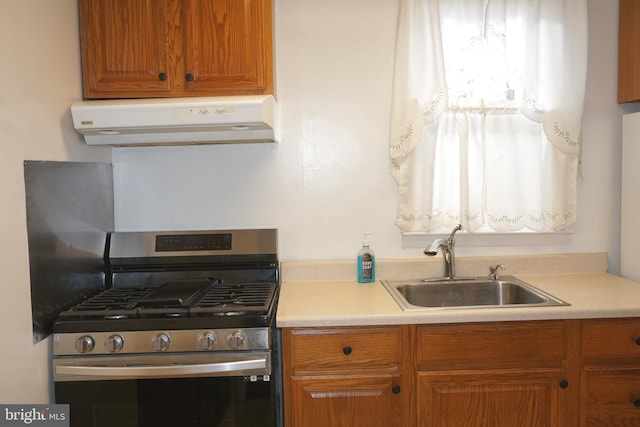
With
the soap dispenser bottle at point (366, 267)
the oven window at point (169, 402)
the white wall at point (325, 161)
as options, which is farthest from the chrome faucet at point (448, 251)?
the oven window at point (169, 402)

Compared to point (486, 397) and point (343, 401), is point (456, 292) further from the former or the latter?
point (343, 401)

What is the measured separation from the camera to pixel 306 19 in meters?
2.44

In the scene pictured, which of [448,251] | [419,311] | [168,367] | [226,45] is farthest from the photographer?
[448,251]

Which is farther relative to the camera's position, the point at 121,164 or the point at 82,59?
the point at 121,164

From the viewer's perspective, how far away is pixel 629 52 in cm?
239

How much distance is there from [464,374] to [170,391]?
1.04 metres

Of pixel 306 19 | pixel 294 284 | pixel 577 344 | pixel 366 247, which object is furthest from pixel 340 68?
pixel 577 344

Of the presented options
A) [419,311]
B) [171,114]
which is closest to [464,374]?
[419,311]

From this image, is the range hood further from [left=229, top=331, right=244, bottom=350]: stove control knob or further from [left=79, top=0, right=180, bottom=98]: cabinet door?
[left=229, top=331, right=244, bottom=350]: stove control knob

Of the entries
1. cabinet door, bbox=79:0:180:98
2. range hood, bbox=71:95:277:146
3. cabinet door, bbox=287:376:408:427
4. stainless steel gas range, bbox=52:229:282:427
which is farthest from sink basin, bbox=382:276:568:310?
cabinet door, bbox=79:0:180:98

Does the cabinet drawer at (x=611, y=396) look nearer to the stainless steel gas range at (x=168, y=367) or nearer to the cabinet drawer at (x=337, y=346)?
the cabinet drawer at (x=337, y=346)

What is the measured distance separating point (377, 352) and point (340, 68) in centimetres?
131

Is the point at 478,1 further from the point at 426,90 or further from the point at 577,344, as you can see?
the point at 577,344

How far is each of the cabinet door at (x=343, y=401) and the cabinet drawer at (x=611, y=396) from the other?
700mm
